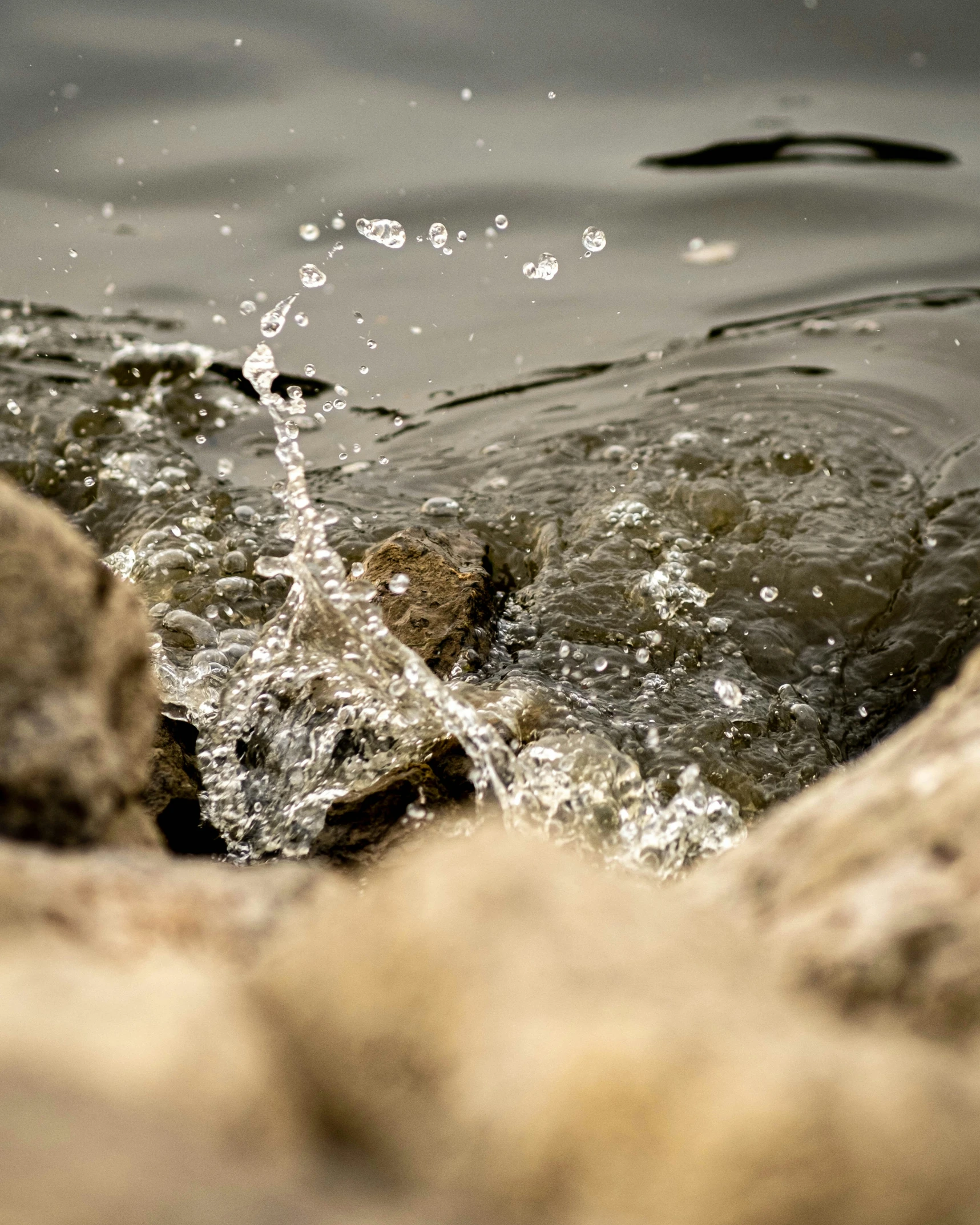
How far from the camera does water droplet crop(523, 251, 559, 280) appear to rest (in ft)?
16.7

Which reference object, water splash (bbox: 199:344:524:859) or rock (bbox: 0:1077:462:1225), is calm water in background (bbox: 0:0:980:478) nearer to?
water splash (bbox: 199:344:524:859)

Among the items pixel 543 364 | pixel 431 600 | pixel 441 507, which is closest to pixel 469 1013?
pixel 431 600

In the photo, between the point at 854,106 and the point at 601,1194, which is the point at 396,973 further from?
the point at 854,106

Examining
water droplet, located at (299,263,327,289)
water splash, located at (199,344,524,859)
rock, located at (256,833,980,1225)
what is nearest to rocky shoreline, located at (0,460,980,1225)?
rock, located at (256,833,980,1225)

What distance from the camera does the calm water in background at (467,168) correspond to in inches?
196

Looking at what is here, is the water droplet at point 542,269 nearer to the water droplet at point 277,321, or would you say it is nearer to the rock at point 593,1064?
the water droplet at point 277,321

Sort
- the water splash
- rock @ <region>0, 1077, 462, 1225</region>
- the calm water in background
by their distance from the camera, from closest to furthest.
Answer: rock @ <region>0, 1077, 462, 1225</region>
the water splash
the calm water in background

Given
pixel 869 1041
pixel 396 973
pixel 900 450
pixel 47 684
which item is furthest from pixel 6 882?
pixel 900 450

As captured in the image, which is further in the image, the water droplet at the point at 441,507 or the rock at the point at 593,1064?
the water droplet at the point at 441,507

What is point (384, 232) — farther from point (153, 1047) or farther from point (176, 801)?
point (153, 1047)

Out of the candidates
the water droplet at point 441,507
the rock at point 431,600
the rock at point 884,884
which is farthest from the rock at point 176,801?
the water droplet at point 441,507

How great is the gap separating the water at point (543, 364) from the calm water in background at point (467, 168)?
0.02 metres

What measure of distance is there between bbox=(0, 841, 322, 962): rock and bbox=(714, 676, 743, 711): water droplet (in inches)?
73.2

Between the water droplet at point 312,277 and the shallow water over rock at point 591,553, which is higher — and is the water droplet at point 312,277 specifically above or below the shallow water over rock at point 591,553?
above
